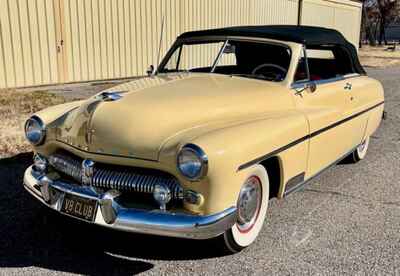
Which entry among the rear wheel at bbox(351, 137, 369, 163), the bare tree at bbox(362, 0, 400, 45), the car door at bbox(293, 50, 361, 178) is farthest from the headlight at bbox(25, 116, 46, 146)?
the bare tree at bbox(362, 0, 400, 45)

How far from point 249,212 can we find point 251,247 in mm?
264

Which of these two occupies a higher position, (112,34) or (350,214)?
(112,34)

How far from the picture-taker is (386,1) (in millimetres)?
42469

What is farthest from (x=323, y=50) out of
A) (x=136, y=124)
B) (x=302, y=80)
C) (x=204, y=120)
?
(x=136, y=124)

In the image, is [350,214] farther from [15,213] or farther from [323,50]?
[15,213]

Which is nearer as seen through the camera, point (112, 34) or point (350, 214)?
point (350, 214)

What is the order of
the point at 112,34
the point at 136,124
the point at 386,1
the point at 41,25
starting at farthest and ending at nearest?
the point at 386,1 → the point at 112,34 → the point at 41,25 → the point at 136,124

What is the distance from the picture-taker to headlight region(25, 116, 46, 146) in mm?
3699

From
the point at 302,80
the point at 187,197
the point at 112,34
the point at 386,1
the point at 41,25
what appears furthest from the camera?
the point at 386,1

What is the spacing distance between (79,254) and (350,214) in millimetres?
2290

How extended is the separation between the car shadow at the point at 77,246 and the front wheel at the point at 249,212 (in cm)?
16

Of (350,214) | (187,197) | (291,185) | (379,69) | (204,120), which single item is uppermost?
(204,120)

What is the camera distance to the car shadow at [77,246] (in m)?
3.21

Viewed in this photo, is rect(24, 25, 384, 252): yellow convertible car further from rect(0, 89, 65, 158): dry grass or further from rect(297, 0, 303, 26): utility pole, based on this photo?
rect(297, 0, 303, 26): utility pole
